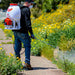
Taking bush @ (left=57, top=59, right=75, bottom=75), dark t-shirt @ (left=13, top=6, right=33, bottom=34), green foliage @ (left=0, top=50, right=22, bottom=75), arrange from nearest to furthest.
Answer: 1. green foliage @ (left=0, top=50, right=22, bottom=75)
2. bush @ (left=57, top=59, right=75, bottom=75)
3. dark t-shirt @ (left=13, top=6, right=33, bottom=34)

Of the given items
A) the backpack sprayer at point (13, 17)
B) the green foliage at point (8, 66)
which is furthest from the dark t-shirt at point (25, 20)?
the green foliage at point (8, 66)

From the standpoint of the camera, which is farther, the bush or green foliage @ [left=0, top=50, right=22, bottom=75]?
the bush

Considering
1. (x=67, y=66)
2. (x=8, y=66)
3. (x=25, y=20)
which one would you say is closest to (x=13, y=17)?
(x=25, y=20)

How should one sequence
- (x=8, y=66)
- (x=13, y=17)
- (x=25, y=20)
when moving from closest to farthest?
(x=8, y=66)
(x=13, y=17)
(x=25, y=20)

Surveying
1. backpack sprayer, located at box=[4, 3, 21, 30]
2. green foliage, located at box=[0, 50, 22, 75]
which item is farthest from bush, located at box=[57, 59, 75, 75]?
backpack sprayer, located at box=[4, 3, 21, 30]

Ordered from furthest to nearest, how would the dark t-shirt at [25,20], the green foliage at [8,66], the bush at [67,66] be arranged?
1. the dark t-shirt at [25,20]
2. the bush at [67,66]
3. the green foliage at [8,66]

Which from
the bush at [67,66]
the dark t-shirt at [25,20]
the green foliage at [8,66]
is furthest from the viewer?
the dark t-shirt at [25,20]

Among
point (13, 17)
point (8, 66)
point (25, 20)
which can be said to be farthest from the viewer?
point (25, 20)

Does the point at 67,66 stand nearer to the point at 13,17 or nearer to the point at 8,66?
the point at 8,66

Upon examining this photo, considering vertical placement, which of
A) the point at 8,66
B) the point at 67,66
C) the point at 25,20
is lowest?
the point at 67,66

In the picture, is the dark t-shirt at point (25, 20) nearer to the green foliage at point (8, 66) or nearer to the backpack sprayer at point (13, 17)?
the backpack sprayer at point (13, 17)

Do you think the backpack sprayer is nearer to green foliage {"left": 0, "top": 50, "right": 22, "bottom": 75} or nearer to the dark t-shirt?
the dark t-shirt

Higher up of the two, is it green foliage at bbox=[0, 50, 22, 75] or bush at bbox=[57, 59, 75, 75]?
green foliage at bbox=[0, 50, 22, 75]

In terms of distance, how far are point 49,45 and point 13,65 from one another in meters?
3.07
